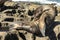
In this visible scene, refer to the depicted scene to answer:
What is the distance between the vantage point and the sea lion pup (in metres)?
9.13

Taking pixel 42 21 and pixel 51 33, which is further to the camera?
pixel 51 33

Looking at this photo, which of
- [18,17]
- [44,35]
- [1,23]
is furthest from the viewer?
[18,17]

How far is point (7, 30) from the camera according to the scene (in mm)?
9258

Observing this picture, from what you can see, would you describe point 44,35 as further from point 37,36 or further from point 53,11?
point 53,11

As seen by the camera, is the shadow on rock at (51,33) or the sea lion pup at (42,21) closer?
the sea lion pup at (42,21)

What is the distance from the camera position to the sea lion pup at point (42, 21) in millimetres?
9133

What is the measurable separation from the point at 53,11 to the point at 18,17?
2.05m

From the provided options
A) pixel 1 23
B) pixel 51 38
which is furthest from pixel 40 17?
pixel 1 23

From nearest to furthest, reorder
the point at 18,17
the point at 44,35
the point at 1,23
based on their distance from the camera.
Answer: the point at 44,35, the point at 1,23, the point at 18,17

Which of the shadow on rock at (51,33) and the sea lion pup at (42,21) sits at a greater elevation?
the sea lion pup at (42,21)

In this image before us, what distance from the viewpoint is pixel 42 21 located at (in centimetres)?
922

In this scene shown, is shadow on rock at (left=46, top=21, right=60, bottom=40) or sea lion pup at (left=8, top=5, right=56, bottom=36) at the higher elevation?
sea lion pup at (left=8, top=5, right=56, bottom=36)

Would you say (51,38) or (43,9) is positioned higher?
(43,9)

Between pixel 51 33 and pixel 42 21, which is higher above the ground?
pixel 42 21
